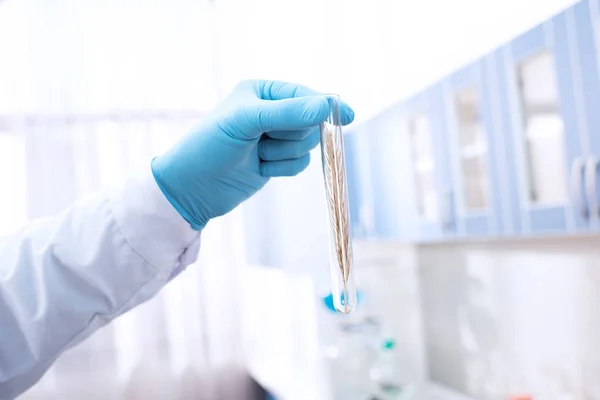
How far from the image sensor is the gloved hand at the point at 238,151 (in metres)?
0.91

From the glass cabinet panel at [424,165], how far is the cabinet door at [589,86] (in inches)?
24.2

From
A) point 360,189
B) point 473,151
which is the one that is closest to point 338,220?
point 473,151

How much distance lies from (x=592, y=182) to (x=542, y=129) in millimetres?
220

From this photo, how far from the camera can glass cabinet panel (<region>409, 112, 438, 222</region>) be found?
5.96ft

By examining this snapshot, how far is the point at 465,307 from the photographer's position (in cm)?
223

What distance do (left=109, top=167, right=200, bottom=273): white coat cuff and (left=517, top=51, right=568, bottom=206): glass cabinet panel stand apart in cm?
79

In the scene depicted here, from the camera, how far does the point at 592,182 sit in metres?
1.17

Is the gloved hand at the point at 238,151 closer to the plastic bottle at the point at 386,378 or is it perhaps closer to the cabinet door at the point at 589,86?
the cabinet door at the point at 589,86

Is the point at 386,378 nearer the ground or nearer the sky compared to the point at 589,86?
nearer the ground

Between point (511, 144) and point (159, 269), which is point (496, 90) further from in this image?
point (159, 269)

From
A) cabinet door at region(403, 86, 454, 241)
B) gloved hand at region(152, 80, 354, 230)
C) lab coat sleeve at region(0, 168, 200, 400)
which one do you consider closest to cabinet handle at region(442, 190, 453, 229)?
cabinet door at region(403, 86, 454, 241)

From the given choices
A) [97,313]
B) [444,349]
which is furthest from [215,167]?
[444,349]

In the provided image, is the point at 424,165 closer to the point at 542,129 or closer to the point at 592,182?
the point at 542,129

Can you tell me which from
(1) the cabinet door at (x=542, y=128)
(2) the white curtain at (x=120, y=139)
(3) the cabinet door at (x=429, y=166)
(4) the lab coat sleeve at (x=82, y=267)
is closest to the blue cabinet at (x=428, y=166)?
(3) the cabinet door at (x=429, y=166)
